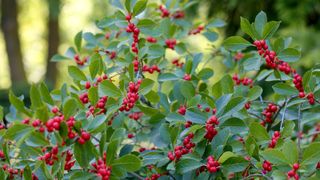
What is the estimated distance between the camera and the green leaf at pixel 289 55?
4.27 feet

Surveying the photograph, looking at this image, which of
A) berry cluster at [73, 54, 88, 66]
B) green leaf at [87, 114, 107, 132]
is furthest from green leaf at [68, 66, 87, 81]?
berry cluster at [73, 54, 88, 66]

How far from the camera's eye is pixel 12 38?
8.21 meters

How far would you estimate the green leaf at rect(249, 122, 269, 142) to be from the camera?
1.15m

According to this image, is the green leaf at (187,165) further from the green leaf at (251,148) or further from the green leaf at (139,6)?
the green leaf at (139,6)

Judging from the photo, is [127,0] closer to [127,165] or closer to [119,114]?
[119,114]

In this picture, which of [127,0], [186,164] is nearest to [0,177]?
[186,164]

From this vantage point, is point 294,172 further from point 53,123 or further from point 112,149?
point 53,123

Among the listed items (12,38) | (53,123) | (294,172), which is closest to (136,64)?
(53,123)

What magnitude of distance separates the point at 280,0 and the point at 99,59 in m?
3.10

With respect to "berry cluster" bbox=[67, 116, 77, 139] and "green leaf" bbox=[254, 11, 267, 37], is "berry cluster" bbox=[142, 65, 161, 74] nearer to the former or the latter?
"green leaf" bbox=[254, 11, 267, 37]

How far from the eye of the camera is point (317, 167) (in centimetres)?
113

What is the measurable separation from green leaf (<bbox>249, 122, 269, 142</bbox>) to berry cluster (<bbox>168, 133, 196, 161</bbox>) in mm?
169

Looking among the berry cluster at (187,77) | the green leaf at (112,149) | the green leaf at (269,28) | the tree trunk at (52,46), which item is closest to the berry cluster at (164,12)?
the berry cluster at (187,77)

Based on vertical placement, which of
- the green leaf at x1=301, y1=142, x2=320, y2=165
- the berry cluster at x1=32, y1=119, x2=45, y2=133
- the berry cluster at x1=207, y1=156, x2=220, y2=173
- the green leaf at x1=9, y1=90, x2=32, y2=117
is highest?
the green leaf at x1=9, y1=90, x2=32, y2=117
